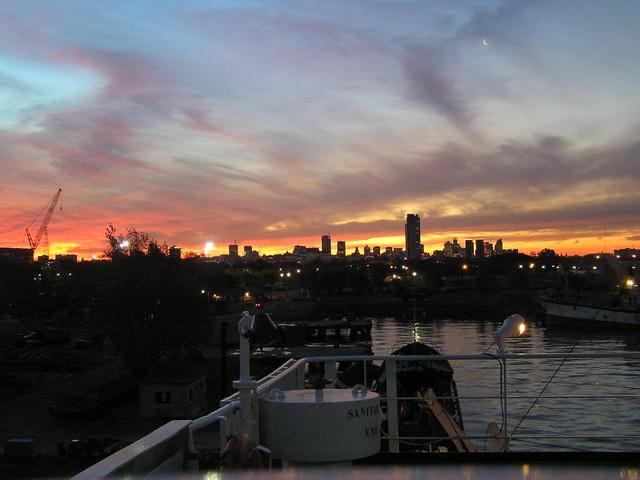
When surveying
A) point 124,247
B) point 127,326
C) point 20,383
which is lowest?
point 20,383

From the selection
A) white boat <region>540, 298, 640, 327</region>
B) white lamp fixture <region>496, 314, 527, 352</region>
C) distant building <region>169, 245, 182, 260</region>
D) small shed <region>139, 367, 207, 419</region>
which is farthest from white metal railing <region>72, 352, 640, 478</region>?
white boat <region>540, 298, 640, 327</region>

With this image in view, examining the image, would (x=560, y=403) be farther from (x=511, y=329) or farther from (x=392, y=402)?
(x=511, y=329)

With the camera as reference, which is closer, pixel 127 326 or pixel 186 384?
pixel 186 384

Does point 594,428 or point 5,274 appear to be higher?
point 5,274

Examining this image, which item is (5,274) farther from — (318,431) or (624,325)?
(318,431)

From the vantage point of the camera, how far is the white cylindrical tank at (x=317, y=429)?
17.6ft

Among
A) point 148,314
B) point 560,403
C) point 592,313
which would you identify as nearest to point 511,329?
point 560,403

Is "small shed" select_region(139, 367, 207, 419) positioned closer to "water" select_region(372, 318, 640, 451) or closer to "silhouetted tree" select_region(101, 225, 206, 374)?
"silhouetted tree" select_region(101, 225, 206, 374)

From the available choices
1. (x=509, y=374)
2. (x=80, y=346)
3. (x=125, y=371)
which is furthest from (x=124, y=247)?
(x=509, y=374)

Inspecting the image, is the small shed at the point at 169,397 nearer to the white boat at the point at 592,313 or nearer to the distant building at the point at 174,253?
the distant building at the point at 174,253

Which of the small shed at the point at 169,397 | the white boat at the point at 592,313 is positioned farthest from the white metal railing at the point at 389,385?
the white boat at the point at 592,313

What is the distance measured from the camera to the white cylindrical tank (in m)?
5.36

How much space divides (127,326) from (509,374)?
1158 inches

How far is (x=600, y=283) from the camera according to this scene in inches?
7628
